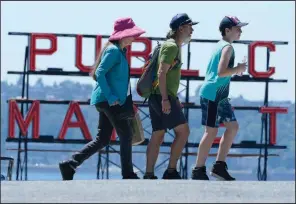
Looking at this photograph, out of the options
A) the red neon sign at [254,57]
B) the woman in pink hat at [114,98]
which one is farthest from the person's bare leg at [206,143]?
the red neon sign at [254,57]

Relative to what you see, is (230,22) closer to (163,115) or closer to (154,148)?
(163,115)

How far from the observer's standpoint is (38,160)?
18812 cm

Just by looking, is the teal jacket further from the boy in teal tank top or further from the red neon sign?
the red neon sign

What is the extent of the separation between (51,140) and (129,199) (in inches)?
812

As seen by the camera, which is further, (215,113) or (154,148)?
(154,148)

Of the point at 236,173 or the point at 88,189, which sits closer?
the point at 88,189

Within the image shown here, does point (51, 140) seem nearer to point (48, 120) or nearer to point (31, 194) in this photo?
point (31, 194)

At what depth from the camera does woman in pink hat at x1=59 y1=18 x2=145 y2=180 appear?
1300 centimetres

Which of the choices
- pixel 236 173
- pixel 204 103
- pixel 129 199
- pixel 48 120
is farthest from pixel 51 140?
pixel 236 173

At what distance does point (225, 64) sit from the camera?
13.1 metres

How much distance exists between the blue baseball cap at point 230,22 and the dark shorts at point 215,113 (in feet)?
2.50

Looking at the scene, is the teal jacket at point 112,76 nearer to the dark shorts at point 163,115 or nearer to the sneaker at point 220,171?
the dark shorts at point 163,115

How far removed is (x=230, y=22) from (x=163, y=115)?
1185mm

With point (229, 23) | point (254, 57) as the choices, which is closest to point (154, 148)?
point (229, 23)
